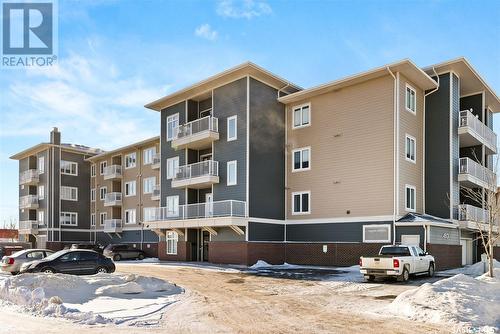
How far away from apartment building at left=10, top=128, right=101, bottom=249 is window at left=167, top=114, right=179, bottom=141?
24.1 metres

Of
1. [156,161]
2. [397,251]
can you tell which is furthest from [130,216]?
[397,251]

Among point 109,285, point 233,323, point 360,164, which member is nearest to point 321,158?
point 360,164

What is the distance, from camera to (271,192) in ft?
106

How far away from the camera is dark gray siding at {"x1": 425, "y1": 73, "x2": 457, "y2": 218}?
96.5ft

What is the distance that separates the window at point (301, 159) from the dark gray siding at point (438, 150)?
26.4ft

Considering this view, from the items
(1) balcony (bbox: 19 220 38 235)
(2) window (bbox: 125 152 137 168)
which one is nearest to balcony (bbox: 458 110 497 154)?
(2) window (bbox: 125 152 137 168)

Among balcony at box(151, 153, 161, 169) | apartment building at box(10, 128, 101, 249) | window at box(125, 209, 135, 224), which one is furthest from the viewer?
apartment building at box(10, 128, 101, 249)

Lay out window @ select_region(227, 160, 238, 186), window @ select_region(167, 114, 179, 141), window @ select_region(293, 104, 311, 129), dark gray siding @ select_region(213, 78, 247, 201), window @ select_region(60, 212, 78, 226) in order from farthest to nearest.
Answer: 1. window @ select_region(60, 212, 78, 226)
2. window @ select_region(167, 114, 179, 141)
3. window @ select_region(293, 104, 311, 129)
4. window @ select_region(227, 160, 238, 186)
5. dark gray siding @ select_region(213, 78, 247, 201)

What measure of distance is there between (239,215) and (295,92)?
10852 mm

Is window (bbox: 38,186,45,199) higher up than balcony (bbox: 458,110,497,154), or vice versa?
balcony (bbox: 458,110,497,154)

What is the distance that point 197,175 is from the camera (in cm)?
3347

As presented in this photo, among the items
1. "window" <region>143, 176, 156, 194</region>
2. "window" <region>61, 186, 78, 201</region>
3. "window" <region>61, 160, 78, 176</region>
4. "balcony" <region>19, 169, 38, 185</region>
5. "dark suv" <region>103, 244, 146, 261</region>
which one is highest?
"window" <region>61, 160, 78, 176</region>

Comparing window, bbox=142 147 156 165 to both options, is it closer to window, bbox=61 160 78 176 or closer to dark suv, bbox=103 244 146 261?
dark suv, bbox=103 244 146 261

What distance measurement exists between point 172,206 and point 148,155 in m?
13.2
